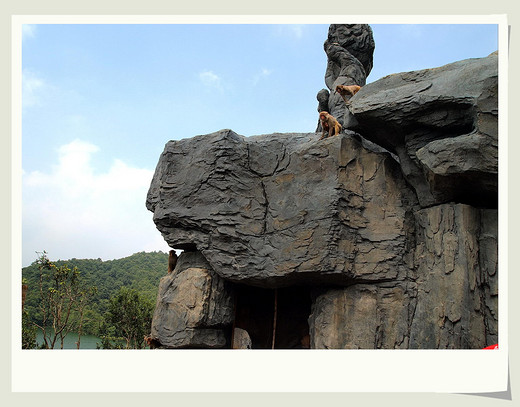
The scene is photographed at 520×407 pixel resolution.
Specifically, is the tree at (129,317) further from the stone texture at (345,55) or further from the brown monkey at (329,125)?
the brown monkey at (329,125)

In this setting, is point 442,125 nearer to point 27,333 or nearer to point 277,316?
point 277,316

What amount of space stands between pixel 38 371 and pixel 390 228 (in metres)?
5.32

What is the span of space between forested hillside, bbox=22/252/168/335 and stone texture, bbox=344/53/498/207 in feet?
46.9

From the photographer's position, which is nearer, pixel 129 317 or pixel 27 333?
pixel 27 333

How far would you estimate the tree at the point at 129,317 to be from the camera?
17.3m

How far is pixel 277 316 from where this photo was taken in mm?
10109

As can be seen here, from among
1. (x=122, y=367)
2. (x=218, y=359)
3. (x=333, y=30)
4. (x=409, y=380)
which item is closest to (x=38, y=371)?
(x=122, y=367)

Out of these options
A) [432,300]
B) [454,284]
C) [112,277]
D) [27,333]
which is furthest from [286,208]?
[112,277]

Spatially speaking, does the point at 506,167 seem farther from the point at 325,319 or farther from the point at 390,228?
the point at 325,319

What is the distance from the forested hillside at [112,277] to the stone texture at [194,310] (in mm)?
10941

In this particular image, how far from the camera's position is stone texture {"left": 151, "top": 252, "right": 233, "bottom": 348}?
8.43 m

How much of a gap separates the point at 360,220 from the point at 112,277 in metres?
16.1

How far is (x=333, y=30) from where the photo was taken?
10.5m

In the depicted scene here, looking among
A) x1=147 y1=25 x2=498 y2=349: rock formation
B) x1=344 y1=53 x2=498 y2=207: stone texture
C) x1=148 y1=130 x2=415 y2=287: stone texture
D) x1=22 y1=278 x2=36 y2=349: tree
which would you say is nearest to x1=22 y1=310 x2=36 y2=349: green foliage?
x1=22 y1=278 x2=36 y2=349: tree
